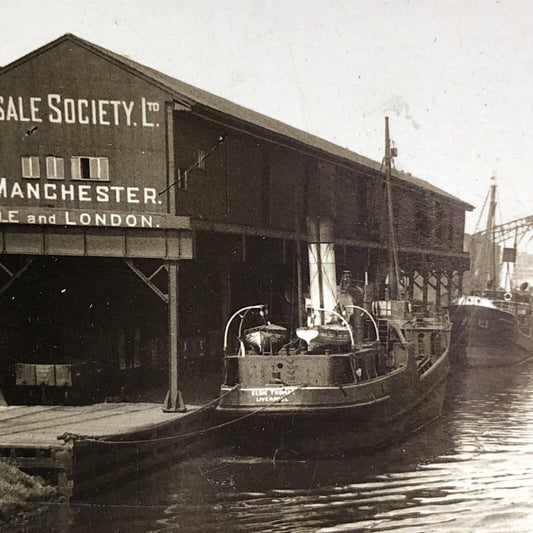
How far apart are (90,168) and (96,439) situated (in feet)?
23.6

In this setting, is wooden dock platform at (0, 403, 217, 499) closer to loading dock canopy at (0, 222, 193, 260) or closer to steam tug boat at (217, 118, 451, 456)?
steam tug boat at (217, 118, 451, 456)

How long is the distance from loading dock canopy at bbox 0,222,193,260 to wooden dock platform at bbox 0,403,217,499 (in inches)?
148

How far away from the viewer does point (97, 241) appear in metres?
15.7

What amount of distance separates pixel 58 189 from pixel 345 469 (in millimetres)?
9715

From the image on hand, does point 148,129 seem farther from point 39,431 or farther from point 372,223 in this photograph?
Answer: point 372,223

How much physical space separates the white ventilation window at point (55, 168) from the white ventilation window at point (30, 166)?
0.95ft

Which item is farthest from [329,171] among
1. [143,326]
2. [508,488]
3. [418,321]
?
[508,488]

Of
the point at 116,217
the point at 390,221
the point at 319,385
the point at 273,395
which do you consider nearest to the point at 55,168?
the point at 116,217

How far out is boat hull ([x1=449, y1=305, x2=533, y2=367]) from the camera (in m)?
34.7

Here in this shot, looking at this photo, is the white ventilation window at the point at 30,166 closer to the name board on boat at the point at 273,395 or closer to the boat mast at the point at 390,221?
the name board on boat at the point at 273,395

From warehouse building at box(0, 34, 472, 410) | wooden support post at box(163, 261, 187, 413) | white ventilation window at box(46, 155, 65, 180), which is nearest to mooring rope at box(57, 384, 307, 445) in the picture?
wooden support post at box(163, 261, 187, 413)

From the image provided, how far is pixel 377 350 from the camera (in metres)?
18.8

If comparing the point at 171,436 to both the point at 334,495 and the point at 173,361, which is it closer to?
the point at 173,361

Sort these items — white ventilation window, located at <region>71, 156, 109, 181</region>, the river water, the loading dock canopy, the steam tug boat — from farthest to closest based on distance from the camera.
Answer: white ventilation window, located at <region>71, 156, 109, 181</region> → the loading dock canopy → the steam tug boat → the river water
